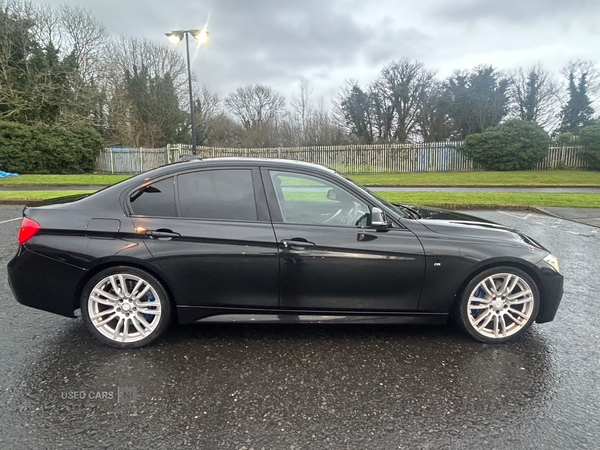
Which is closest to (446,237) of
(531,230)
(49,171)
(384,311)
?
(384,311)

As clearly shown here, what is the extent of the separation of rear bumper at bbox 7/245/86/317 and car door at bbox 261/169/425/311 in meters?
1.63

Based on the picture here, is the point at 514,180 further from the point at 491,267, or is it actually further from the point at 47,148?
the point at 47,148

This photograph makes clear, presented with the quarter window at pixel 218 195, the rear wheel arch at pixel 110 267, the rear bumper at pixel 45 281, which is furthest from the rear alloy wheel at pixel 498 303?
the rear bumper at pixel 45 281

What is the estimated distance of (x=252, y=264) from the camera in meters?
2.89

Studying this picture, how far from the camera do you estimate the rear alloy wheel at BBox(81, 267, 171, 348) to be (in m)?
2.92

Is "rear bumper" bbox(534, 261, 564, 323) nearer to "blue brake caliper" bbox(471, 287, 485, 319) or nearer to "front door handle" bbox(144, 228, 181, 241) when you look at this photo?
"blue brake caliper" bbox(471, 287, 485, 319)

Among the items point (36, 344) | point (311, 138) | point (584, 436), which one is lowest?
point (584, 436)

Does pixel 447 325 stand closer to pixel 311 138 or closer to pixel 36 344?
pixel 36 344

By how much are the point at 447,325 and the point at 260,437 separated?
2121 mm

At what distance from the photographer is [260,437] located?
2000 millimetres

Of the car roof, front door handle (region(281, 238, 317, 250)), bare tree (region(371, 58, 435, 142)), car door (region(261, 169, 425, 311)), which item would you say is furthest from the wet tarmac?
bare tree (region(371, 58, 435, 142))

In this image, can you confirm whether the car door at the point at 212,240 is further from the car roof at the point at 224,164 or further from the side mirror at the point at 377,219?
the side mirror at the point at 377,219

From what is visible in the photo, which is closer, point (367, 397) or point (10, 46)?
point (367, 397)

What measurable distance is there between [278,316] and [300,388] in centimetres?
66
